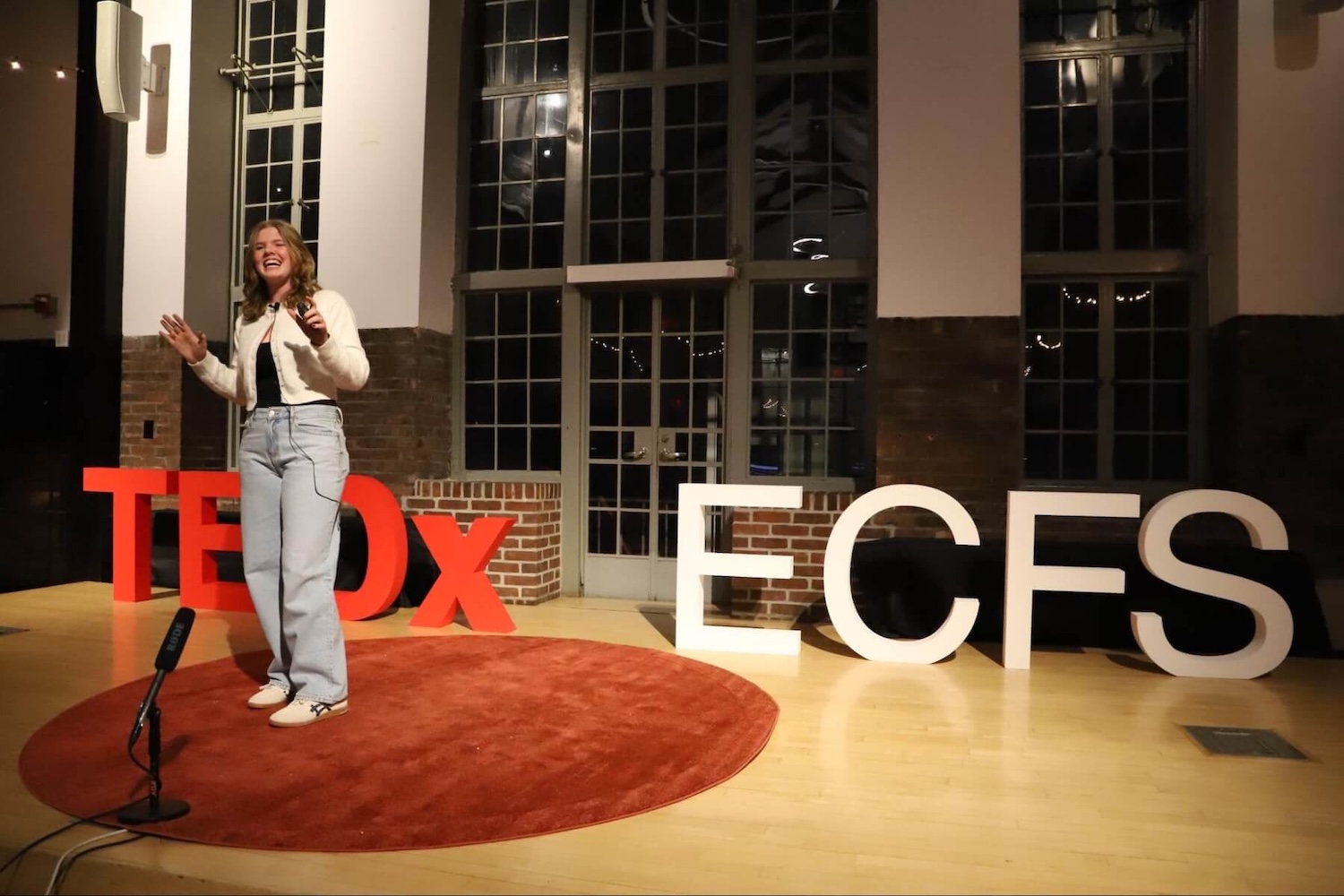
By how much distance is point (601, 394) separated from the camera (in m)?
5.61

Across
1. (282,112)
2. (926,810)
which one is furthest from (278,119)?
(926,810)

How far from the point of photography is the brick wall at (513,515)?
5277 mm

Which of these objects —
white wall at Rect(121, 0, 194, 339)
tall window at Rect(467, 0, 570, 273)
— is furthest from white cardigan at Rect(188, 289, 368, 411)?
white wall at Rect(121, 0, 194, 339)

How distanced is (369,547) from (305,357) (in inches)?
74.3

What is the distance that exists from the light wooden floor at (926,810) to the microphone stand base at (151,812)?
0.08 metres

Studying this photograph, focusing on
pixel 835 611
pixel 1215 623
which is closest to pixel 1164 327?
pixel 1215 623

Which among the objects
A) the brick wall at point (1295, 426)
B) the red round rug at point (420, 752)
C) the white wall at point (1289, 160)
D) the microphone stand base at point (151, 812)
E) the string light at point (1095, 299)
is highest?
the white wall at point (1289, 160)

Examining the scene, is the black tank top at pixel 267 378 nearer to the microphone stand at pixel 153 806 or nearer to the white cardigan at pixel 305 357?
the white cardigan at pixel 305 357

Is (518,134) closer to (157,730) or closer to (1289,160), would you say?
(1289,160)

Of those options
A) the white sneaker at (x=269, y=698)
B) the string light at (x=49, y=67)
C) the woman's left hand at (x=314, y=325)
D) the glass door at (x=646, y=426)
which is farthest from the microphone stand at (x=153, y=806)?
the string light at (x=49, y=67)

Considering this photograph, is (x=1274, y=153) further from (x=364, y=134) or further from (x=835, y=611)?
(x=364, y=134)

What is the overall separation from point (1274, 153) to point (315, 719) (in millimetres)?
5155

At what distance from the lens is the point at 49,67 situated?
5.91 m

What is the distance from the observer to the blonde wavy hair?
3023mm
